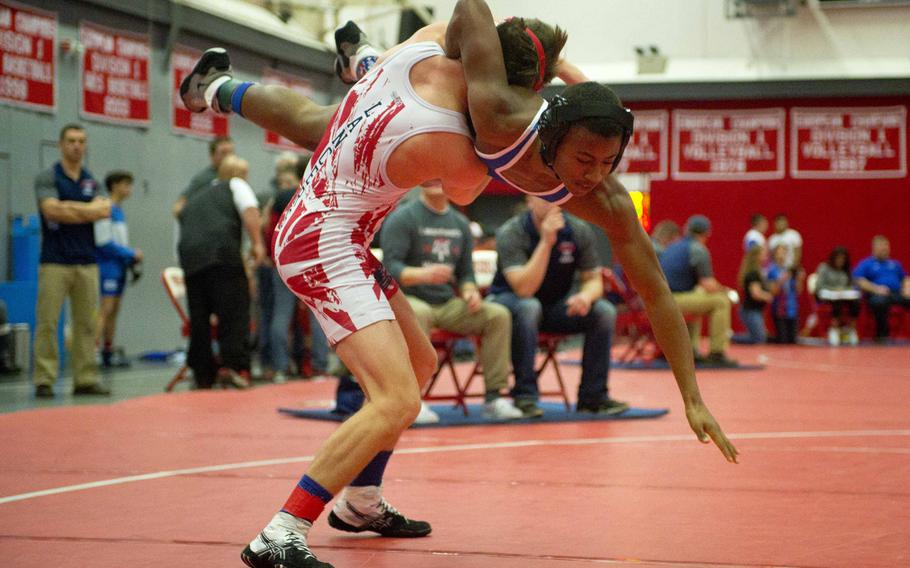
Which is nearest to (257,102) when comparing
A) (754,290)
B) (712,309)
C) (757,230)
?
(712,309)

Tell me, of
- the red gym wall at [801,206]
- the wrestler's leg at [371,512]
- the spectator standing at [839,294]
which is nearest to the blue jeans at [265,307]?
the wrestler's leg at [371,512]

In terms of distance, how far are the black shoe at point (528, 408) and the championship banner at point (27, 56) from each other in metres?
6.17

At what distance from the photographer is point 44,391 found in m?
8.04

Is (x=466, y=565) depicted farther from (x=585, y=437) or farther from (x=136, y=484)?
(x=585, y=437)

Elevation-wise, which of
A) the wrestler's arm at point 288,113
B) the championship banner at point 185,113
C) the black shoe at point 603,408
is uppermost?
the championship banner at point 185,113

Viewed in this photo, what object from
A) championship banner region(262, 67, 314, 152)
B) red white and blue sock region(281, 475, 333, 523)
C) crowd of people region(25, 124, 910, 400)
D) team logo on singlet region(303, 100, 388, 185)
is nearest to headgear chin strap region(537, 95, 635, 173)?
team logo on singlet region(303, 100, 388, 185)

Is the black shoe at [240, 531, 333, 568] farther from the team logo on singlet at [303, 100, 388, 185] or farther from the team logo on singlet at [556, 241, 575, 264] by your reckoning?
the team logo on singlet at [556, 241, 575, 264]

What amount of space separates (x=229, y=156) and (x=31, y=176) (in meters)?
2.88

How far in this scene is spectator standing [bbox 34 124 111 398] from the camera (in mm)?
7953

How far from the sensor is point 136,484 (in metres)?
4.59

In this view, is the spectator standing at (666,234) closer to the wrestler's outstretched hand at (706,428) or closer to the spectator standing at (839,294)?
the spectator standing at (839,294)

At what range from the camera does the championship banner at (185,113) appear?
12.9 metres

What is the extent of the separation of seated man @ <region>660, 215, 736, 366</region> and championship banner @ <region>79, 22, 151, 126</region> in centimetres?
581

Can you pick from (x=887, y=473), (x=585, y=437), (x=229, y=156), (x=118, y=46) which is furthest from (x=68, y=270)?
(x=887, y=473)
